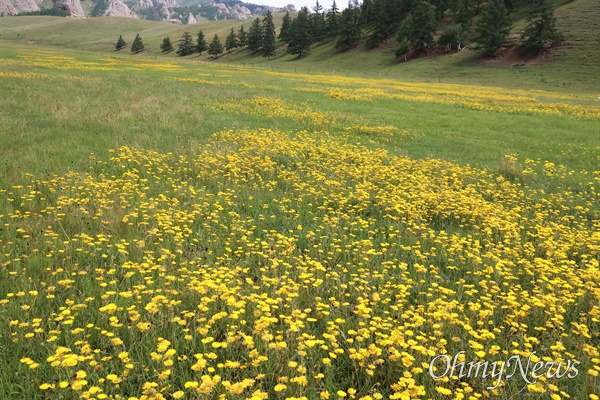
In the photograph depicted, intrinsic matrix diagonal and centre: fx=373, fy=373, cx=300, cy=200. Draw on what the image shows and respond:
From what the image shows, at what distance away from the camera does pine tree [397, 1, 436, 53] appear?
73.6 m

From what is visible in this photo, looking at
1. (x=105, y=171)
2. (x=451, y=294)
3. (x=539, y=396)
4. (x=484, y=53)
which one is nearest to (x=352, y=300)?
(x=451, y=294)

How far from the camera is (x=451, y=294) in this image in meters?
4.75

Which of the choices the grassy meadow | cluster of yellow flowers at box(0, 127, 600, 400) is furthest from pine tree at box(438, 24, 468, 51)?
cluster of yellow flowers at box(0, 127, 600, 400)

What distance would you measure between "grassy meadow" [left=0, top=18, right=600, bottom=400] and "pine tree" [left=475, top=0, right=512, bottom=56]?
57.2 m

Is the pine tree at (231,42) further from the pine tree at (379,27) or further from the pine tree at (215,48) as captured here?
the pine tree at (379,27)

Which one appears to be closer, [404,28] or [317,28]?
[404,28]

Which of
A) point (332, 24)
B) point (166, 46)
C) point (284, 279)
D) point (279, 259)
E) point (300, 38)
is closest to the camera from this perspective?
point (284, 279)

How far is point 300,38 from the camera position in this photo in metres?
91.7

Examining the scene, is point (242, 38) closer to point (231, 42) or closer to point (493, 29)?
point (231, 42)

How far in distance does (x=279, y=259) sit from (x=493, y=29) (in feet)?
242

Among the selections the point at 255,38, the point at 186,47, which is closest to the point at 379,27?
the point at 255,38

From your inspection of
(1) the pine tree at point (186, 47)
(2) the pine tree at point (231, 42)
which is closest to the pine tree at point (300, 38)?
(2) the pine tree at point (231, 42)

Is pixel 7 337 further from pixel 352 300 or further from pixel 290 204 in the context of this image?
pixel 290 204

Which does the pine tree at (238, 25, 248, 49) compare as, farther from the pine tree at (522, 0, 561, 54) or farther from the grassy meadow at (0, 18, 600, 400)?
the grassy meadow at (0, 18, 600, 400)
